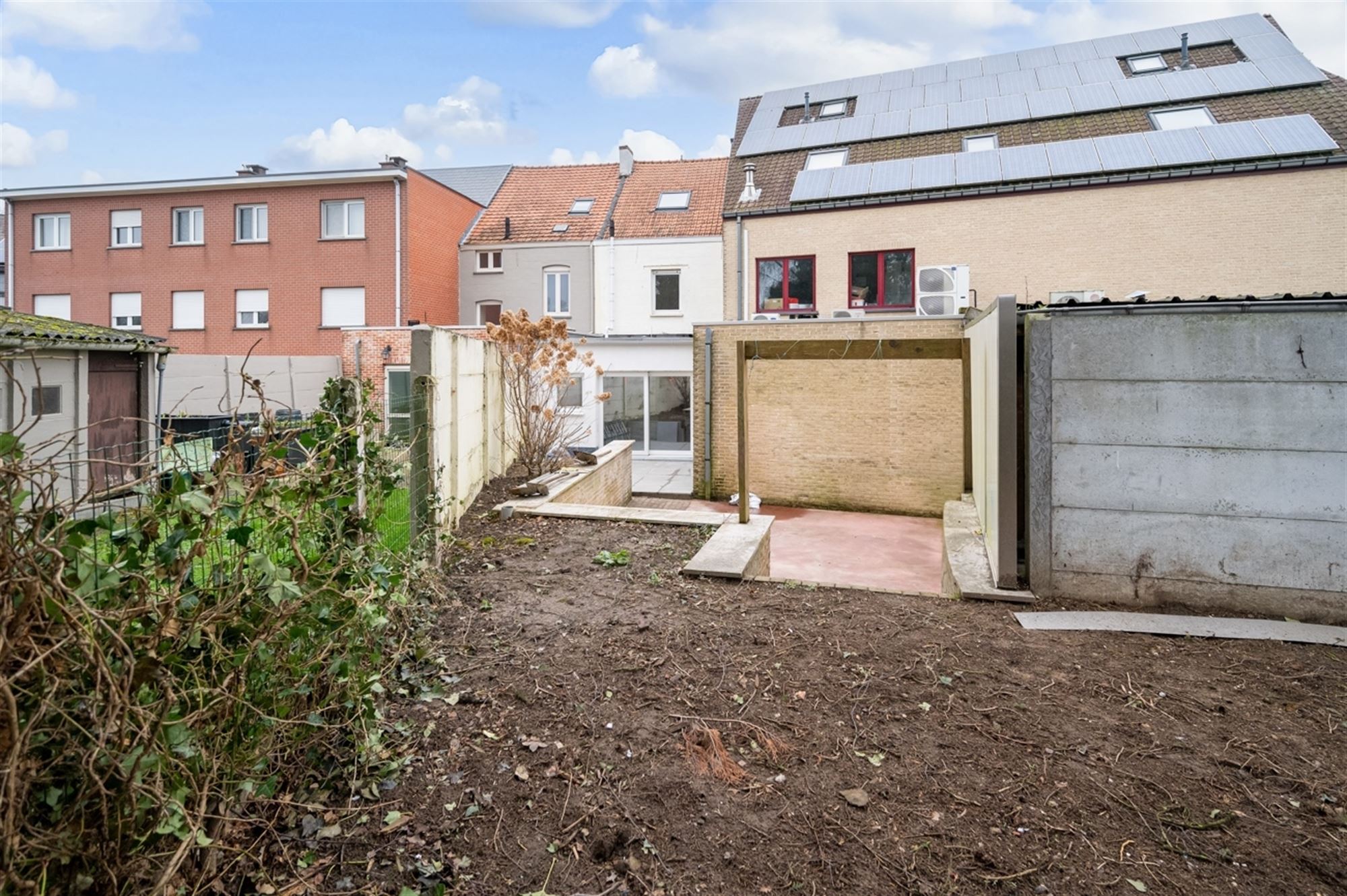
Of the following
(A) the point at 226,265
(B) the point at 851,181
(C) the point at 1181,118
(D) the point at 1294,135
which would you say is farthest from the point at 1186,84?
(A) the point at 226,265

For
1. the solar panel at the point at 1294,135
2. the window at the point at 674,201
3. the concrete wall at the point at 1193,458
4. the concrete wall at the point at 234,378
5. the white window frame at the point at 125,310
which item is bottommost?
the concrete wall at the point at 1193,458

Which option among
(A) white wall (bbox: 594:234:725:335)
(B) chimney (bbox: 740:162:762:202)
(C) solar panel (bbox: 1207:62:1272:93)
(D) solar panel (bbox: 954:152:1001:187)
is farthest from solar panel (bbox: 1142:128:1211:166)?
(A) white wall (bbox: 594:234:725:335)

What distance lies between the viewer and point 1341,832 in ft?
9.46

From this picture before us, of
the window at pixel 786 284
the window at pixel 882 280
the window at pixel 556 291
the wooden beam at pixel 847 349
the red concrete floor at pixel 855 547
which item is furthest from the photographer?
the window at pixel 556 291

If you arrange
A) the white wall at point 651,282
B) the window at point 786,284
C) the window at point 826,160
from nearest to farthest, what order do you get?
the window at point 786,284, the window at point 826,160, the white wall at point 651,282

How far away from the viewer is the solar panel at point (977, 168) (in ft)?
57.3

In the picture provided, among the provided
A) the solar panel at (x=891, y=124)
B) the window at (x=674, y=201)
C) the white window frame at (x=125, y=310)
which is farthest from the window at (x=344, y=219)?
the solar panel at (x=891, y=124)

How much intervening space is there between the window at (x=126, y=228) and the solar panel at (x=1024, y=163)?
26.2 m

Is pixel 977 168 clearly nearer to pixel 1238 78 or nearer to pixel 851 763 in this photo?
pixel 1238 78

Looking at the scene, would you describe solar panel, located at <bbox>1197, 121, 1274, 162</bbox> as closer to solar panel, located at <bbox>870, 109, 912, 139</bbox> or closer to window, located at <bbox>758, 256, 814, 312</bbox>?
solar panel, located at <bbox>870, 109, 912, 139</bbox>

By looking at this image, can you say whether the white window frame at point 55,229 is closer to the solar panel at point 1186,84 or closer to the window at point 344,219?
the window at point 344,219

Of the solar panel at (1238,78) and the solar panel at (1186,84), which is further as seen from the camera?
the solar panel at (1186,84)

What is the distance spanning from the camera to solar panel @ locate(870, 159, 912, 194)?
18.2 m

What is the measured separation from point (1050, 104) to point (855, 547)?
14.1 meters
